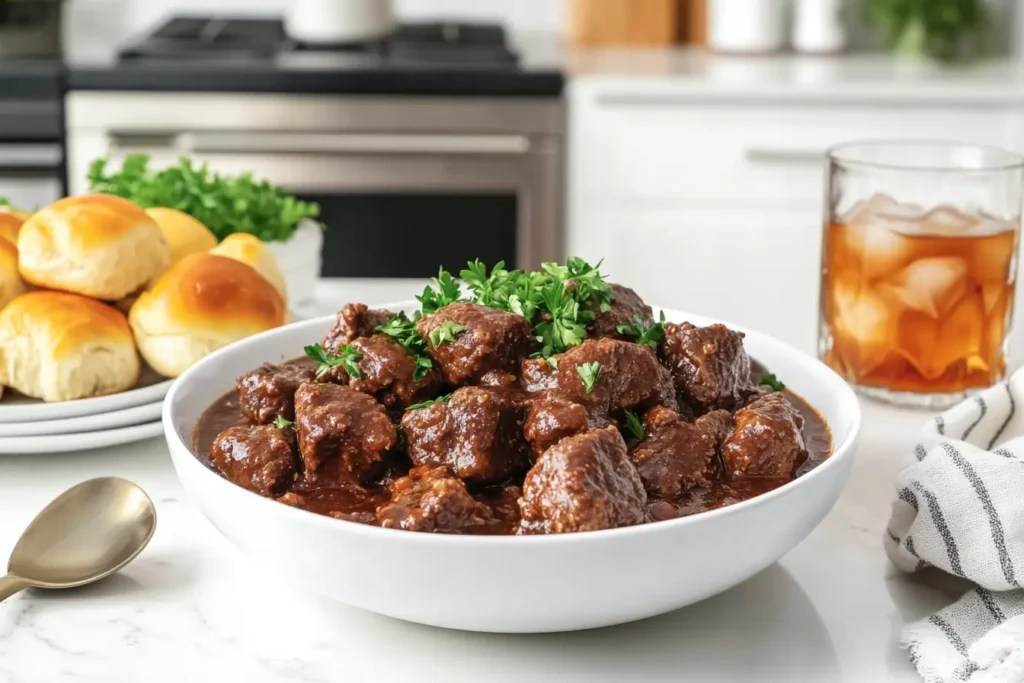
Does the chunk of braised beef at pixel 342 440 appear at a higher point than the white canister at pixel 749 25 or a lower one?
lower

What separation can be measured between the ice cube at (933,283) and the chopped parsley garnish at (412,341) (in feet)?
2.50

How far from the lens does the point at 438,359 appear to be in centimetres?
139

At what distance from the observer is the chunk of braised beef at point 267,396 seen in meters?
1.40

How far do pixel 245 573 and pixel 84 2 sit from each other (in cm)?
421

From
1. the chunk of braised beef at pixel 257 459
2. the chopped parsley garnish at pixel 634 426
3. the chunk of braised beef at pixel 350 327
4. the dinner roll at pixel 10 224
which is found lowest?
the chunk of braised beef at pixel 257 459

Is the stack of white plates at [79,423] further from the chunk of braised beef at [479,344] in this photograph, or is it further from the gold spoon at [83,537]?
the chunk of braised beef at [479,344]

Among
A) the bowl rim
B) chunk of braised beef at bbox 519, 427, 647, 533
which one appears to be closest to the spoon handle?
the bowl rim

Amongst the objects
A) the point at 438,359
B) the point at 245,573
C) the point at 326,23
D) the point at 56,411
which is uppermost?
the point at 326,23

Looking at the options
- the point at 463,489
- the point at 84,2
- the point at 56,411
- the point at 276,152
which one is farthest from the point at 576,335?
the point at 84,2

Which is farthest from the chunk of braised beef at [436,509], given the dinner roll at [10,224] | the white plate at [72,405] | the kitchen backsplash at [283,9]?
the kitchen backsplash at [283,9]

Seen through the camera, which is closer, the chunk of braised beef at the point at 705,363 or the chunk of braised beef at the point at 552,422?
the chunk of braised beef at the point at 552,422

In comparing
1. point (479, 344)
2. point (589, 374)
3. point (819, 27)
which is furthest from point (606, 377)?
point (819, 27)

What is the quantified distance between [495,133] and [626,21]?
103 cm

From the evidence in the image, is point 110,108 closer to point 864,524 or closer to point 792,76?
point 792,76
